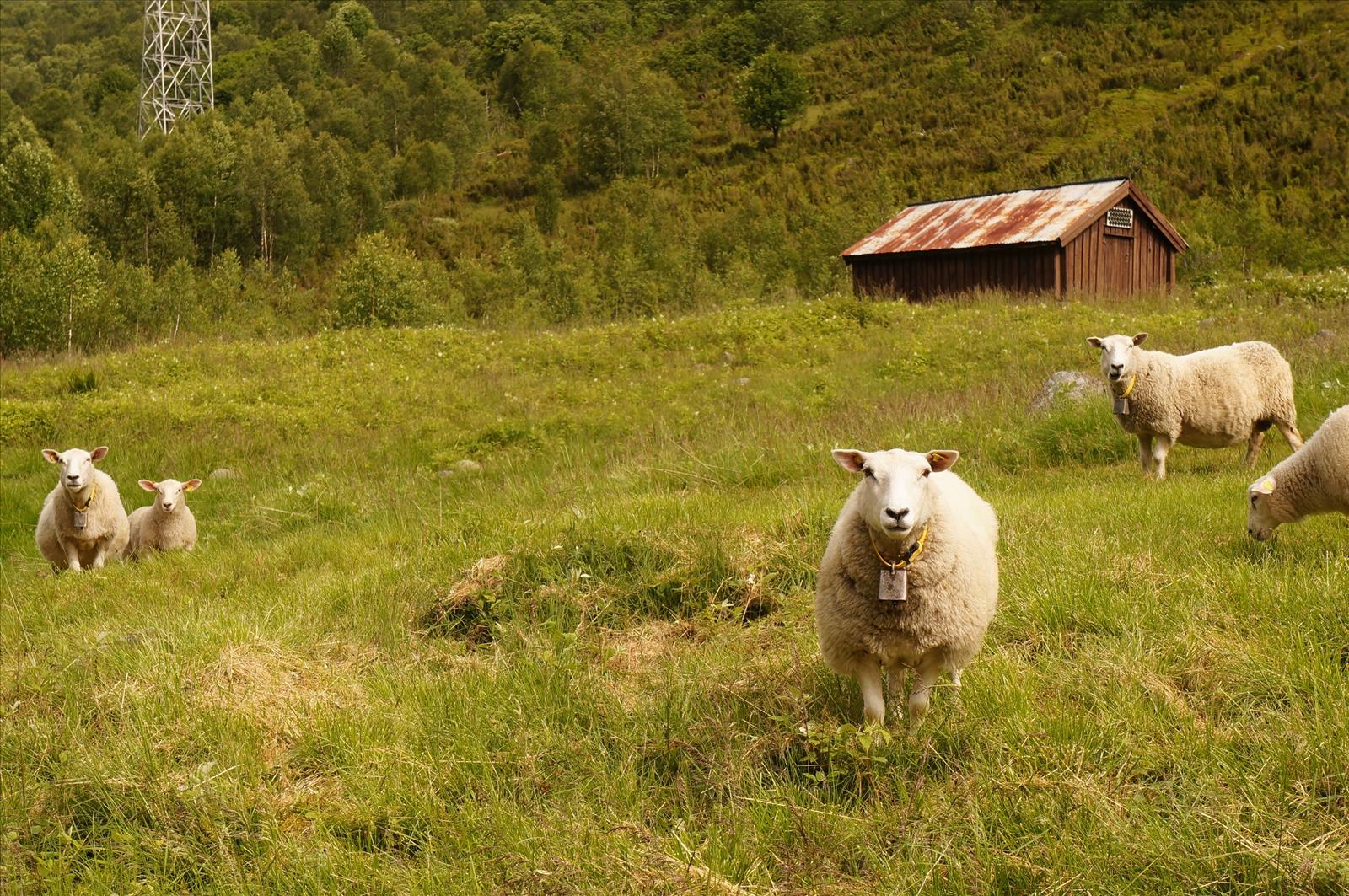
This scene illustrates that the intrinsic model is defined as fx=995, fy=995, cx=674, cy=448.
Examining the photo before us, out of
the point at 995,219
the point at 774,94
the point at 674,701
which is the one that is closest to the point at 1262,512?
the point at 674,701

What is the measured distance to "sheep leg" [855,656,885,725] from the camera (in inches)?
159

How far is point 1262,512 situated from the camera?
6051 mm

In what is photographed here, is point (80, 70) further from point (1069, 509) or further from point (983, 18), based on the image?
point (1069, 509)

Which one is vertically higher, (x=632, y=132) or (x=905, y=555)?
(x=632, y=132)

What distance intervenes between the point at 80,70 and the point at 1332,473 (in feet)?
385

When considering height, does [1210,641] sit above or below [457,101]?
below

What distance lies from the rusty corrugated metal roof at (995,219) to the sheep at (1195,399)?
578 inches

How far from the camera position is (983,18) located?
5912cm

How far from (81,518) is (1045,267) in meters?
21.1

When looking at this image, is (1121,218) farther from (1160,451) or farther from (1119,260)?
(1160,451)

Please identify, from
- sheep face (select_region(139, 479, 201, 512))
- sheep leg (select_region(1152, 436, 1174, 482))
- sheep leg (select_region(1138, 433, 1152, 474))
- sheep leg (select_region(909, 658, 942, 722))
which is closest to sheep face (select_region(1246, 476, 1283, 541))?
sheep leg (select_region(909, 658, 942, 722))

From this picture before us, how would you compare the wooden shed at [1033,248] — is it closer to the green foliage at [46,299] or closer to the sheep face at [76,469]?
the sheep face at [76,469]

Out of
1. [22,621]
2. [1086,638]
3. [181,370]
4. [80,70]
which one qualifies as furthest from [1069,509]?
[80,70]

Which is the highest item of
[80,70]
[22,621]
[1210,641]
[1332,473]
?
[80,70]
